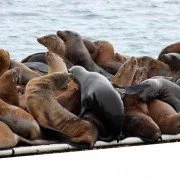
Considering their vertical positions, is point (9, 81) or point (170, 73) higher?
point (9, 81)

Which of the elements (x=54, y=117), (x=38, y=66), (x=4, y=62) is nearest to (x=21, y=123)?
(x=54, y=117)

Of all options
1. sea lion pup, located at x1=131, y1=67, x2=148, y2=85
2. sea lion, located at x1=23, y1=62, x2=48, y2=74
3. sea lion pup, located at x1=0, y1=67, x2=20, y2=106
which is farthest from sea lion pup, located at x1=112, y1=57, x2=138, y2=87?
sea lion pup, located at x1=0, y1=67, x2=20, y2=106

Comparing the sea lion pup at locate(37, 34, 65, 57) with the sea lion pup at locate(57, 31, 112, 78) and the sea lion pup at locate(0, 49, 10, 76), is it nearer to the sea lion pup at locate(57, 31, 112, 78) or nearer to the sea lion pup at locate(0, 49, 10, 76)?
the sea lion pup at locate(57, 31, 112, 78)

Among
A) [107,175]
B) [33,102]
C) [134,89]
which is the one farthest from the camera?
[134,89]

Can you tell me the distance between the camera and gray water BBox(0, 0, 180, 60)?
838 inches

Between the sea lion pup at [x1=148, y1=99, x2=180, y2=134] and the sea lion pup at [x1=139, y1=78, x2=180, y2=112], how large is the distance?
7 centimetres

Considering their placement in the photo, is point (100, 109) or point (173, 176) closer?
point (173, 176)

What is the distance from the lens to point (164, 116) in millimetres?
4723

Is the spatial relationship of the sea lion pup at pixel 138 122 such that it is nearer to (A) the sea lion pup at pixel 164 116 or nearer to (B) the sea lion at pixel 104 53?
(A) the sea lion pup at pixel 164 116

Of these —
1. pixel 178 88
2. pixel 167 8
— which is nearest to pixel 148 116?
pixel 178 88

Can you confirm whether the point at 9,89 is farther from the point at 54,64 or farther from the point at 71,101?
the point at 54,64

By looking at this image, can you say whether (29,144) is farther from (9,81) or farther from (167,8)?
(167,8)

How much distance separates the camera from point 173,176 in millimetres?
3342

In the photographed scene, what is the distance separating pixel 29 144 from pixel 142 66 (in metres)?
2.31
